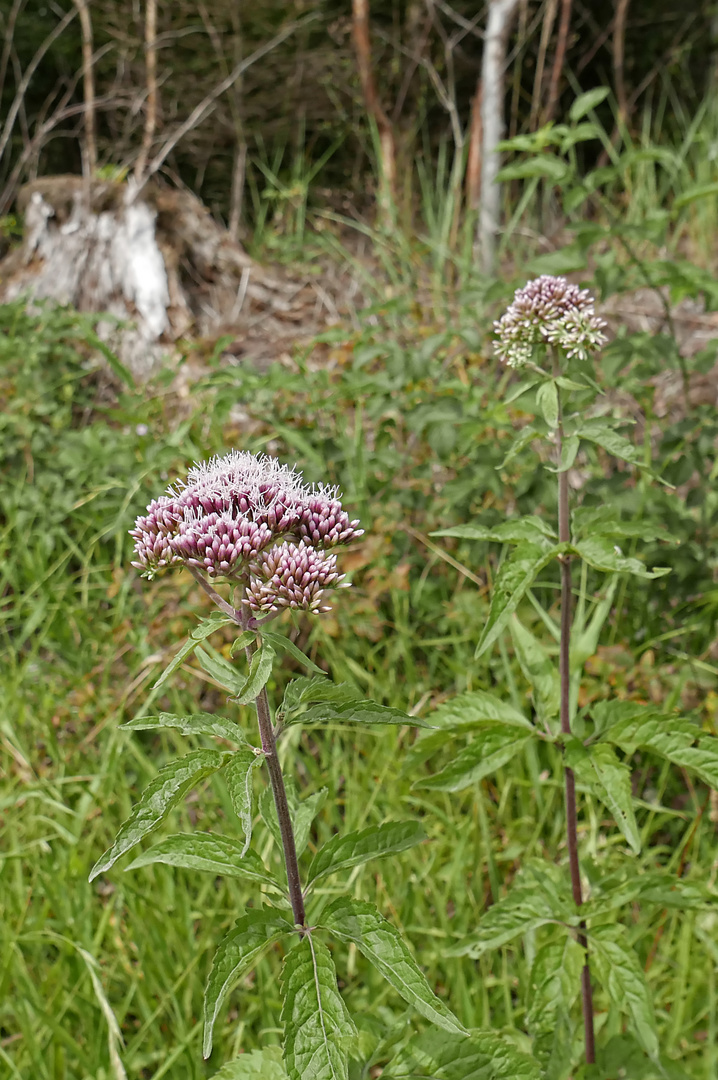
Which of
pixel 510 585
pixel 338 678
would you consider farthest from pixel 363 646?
pixel 510 585

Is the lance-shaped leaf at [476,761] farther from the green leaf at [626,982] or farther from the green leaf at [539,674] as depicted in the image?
the green leaf at [626,982]

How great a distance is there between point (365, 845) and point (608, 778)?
42 centimetres

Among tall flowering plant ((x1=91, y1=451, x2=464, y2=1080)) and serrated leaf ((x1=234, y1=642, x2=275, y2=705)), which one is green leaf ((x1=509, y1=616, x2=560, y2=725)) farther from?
serrated leaf ((x1=234, y1=642, x2=275, y2=705))

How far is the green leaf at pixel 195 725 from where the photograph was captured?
39.9 inches

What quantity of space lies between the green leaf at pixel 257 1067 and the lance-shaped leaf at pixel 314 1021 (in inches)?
7.8

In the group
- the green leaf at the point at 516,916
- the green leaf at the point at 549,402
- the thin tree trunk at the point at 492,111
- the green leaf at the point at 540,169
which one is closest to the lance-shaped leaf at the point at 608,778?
the green leaf at the point at 516,916

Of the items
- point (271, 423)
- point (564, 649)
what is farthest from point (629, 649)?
point (271, 423)

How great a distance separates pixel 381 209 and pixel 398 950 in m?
5.18

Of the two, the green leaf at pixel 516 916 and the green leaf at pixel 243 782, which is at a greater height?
the green leaf at pixel 243 782

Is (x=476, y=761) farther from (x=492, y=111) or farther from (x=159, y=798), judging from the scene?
(x=492, y=111)

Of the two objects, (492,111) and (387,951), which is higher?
(492,111)

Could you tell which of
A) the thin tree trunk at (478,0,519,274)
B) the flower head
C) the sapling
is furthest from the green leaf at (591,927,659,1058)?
the thin tree trunk at (478,0,519,274)

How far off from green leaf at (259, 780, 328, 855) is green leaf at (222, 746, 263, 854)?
0.17 metres

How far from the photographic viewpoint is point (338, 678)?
262 cm
